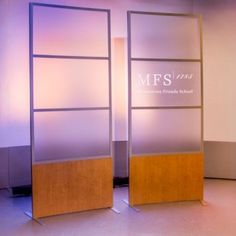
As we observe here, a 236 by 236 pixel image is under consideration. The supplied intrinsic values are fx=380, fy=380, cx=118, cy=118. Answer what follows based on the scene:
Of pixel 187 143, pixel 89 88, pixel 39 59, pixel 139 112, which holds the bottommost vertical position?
pixel 187 143

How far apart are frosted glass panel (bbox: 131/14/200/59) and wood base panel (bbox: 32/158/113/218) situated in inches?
59.1

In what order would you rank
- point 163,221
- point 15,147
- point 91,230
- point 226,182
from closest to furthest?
point 91,230, point 163,221, point 15,147, point 226,182

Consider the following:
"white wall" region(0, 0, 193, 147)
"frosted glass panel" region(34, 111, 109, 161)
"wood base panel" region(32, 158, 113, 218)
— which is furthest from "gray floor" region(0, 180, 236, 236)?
"white wall" region(0, 0, 193, 147)

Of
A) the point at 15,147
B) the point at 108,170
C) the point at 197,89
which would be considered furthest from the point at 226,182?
the point at 15,147

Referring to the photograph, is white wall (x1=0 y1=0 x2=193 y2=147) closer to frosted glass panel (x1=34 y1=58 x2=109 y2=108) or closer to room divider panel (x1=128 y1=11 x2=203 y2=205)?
frosted glass panel (x1=34 y1=58 x2=109 y2=108)

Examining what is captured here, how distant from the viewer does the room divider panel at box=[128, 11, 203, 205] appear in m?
4.82

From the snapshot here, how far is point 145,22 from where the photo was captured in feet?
15.8

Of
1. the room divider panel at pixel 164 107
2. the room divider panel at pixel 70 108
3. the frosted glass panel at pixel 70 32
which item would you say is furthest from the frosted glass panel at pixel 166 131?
the frosted glass panel at pixel 70 32

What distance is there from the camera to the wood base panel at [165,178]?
4883mm

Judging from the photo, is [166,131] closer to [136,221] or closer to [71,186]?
[136,221]

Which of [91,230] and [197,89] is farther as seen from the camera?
[197,89]

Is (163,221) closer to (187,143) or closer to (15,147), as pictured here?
(187,143)

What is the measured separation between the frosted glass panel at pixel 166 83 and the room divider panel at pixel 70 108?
389 mm

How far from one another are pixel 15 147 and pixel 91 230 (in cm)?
228
